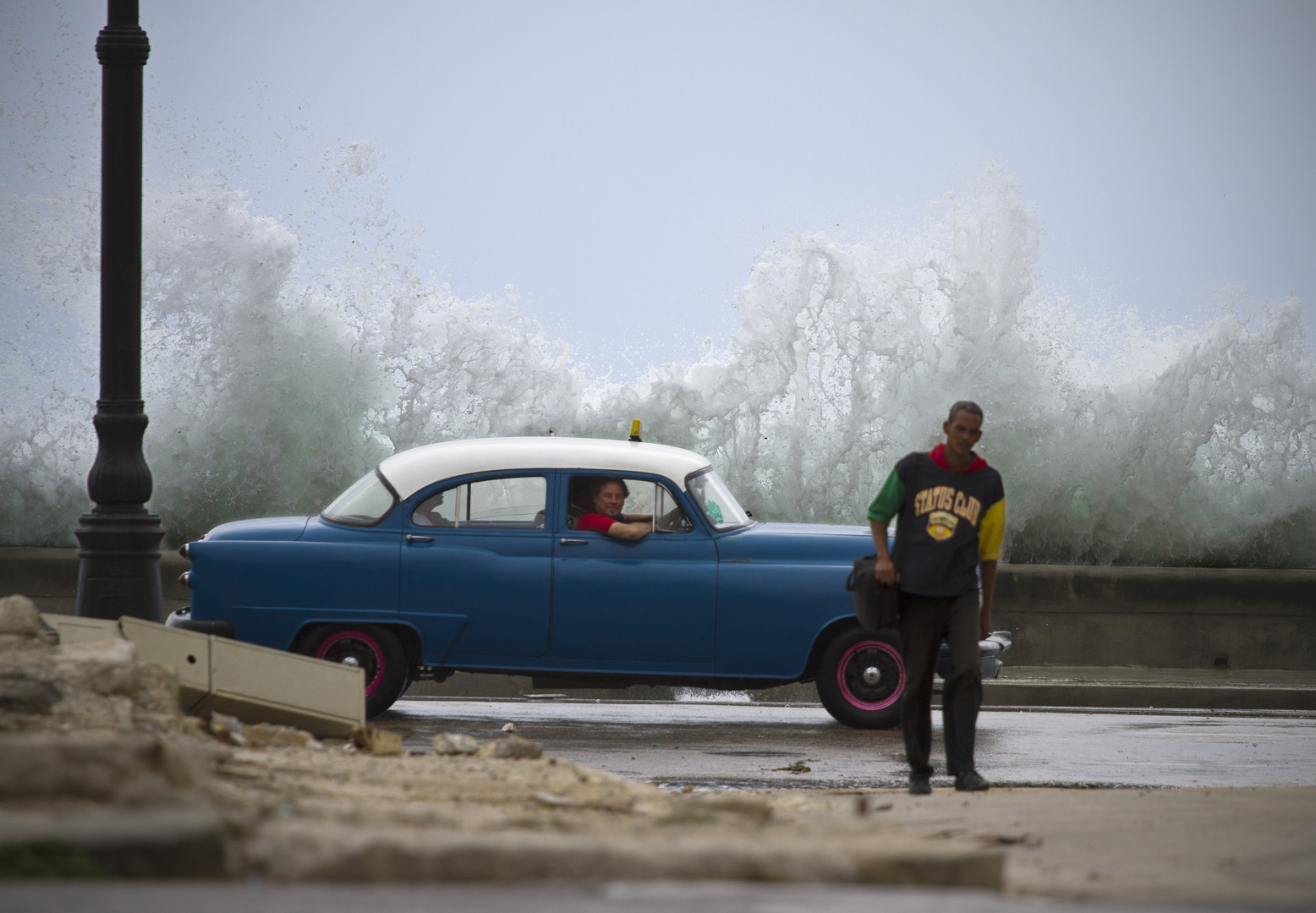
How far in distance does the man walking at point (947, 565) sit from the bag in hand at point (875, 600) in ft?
0.18

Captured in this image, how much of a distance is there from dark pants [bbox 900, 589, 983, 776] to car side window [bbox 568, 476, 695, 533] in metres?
2.75

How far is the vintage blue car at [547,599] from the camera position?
8688 millimetres

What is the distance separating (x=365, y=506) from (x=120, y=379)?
1581 millimetres

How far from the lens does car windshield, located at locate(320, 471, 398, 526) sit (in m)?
8.88

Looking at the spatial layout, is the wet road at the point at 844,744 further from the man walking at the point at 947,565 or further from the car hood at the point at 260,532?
the car hood at the point at 260,532

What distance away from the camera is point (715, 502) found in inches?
357

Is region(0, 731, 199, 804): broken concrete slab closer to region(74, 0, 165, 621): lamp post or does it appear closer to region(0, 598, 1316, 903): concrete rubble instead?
region(0, 598, 1316, 903): concrete rubble

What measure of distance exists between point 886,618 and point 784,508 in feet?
29.1

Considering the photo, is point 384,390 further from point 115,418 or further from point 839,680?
point 839,680

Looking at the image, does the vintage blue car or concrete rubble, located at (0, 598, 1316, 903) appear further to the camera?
the vintage blue car

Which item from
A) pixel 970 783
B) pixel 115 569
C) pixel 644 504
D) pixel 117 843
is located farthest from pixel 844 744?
pixel 117 843

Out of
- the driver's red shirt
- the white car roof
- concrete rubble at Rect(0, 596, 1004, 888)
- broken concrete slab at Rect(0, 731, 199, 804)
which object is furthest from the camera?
the white car roof

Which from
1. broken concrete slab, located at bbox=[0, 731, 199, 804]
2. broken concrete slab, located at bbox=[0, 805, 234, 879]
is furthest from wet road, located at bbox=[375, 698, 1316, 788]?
broken concrete slab, located at bbox=[0, 805, 234, 879]

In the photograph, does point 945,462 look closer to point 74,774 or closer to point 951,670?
point 951,670
